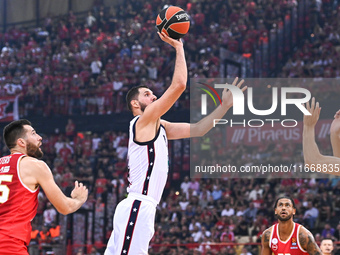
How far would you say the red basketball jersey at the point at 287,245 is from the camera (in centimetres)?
803

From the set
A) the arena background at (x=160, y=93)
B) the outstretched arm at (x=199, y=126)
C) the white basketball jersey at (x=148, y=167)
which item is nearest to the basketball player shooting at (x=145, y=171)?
the white basketball jersey at (x=148, y=167)

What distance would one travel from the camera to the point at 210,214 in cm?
Result: 1644

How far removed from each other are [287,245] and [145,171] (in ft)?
11.0

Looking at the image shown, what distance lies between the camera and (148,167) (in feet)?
18.3

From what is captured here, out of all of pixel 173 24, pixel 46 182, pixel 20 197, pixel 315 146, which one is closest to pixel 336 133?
pixel 315 146

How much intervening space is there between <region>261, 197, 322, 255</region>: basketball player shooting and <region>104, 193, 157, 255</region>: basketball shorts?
10.4 ft

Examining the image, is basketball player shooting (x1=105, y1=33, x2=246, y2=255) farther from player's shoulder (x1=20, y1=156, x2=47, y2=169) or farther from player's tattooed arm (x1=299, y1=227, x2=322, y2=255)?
player's tattooed arm (x1=299, y1=227, x2=322, y2=255)

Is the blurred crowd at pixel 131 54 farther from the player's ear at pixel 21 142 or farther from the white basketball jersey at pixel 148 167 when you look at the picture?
the player's ear at pixel 21 142

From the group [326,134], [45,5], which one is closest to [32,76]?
[45,5]

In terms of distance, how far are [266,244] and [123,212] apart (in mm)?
3405

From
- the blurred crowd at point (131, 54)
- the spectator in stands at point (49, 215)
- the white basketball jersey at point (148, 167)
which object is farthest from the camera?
the blurred crowd at point (131, 54)

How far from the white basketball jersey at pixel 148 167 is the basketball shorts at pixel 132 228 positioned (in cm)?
13

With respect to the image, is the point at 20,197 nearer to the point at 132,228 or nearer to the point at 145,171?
the point at 132,228

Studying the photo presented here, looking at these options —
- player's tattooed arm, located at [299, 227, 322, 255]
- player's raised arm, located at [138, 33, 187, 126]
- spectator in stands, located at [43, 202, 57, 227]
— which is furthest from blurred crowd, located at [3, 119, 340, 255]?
player's raised arm, located at [138, 33, 187, 126]
